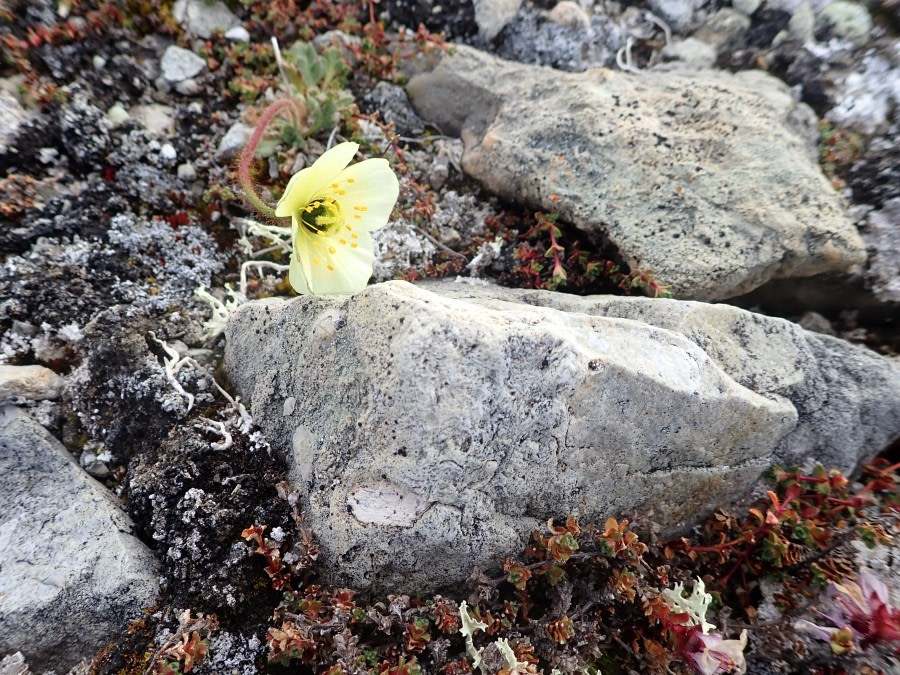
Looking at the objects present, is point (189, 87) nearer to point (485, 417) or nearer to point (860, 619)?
point (485, 417)

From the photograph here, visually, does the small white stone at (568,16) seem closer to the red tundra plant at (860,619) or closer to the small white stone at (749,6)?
the small white stone at (749,6)

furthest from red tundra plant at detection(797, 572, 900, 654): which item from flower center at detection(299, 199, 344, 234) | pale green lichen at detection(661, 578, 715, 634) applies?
flower center at detection(299, 199, 344, 234)

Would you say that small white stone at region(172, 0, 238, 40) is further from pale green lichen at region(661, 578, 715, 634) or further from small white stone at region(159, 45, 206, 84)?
pale green lichen at region(661, 578, 715, 634)

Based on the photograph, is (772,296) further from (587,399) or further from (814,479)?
(587,399)

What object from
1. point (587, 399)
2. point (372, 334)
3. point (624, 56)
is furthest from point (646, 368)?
point (624, 56)

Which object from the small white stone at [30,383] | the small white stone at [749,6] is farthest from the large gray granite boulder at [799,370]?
the small white stone at [749,6]

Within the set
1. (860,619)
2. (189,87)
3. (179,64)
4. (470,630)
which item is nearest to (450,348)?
(470,630)
